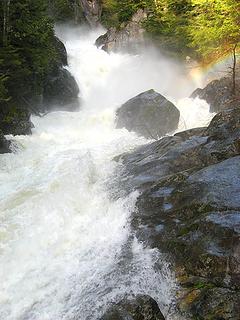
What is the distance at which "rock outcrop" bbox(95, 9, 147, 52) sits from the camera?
30062mm

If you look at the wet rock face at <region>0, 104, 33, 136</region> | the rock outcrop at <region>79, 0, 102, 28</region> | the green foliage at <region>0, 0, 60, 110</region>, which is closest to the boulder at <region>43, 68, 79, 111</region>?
the green foliage at <region>0, 0, 60, 110</region>

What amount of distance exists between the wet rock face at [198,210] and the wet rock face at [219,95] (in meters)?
5.22

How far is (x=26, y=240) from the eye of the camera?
953 cm

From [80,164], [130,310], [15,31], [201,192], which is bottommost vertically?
[130,310]

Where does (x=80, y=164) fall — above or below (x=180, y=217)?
above

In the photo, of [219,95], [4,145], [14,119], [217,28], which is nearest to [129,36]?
[217,28]

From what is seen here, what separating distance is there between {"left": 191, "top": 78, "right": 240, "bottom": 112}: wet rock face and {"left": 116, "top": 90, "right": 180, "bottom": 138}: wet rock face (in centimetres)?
181

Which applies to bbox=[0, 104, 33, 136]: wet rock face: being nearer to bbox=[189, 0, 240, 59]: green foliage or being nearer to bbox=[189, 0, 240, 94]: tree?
bbox=[189, 0, 240, 94]: tree

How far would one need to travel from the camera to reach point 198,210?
834 cm

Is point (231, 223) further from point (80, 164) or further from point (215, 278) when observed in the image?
point (80, 164)

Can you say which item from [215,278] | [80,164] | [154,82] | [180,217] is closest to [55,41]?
[154,82]

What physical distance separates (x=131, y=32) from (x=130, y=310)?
88.9 feet

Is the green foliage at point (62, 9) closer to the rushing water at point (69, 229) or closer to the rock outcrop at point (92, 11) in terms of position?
the rock outcrop at point (92, 11)

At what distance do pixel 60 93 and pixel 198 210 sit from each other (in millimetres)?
15019
